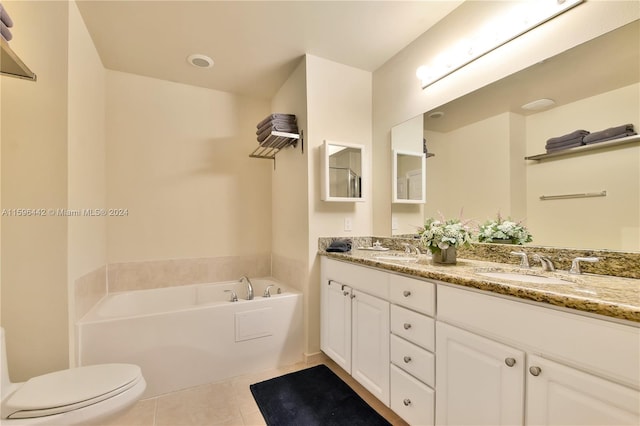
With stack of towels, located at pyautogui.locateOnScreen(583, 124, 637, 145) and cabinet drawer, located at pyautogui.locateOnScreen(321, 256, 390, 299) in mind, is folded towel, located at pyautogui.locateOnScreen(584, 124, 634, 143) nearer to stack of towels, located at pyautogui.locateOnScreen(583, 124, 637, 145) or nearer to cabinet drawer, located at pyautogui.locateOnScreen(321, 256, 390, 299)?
stack of towels, located at pyautogui.locateOnScreen(583, 124, 637, 145)

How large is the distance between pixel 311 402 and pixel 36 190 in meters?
2.01

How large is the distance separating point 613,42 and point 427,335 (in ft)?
4.79

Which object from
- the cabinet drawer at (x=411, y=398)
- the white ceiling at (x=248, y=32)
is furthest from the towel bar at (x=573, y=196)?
the white ceiling at (x=248, y=32)

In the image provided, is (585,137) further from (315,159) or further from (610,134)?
(315,159)

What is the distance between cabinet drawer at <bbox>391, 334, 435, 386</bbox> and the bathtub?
3.36 feet

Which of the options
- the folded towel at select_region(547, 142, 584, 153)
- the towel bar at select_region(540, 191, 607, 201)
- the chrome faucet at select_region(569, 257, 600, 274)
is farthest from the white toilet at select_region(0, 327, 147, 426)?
the folded towel at select_region(547, 142, 584, 153)

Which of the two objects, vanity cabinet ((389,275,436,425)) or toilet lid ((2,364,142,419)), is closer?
toilet lid ((2,364,142,419))

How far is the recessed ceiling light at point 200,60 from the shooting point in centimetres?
224

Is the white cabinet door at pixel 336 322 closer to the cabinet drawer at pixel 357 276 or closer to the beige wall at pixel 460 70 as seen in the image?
the cabinet drawer at pixel 357 276

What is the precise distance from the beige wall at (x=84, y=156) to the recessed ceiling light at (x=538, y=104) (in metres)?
2.51

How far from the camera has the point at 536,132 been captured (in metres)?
1.41

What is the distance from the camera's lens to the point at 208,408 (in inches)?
68.7

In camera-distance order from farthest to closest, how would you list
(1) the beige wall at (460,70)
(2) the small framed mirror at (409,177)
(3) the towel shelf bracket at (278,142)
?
(3) the towel shelf bracket at (278,142), (2) the small framed mirror at (409,177), (1) the beige wall at (460,70)

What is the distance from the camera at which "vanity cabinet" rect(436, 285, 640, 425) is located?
2.44 ft
